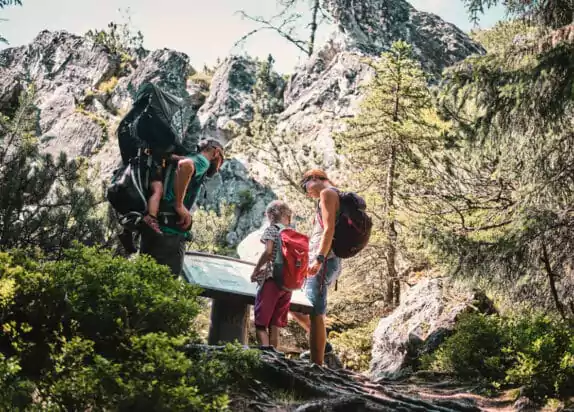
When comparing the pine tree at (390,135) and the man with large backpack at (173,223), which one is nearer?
the man with large backpack at (173,223)

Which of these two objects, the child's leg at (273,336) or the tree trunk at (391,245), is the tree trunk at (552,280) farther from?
the tree trunk at (391,245)

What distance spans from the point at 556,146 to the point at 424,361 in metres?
2.70

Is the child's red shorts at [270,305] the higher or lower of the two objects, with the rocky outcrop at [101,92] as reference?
lower

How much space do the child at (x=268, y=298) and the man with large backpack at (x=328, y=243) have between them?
0.28 meters

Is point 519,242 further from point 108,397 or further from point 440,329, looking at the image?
point 108,397

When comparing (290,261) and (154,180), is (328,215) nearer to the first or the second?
(290,261)

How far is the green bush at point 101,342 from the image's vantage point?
2.24 meters

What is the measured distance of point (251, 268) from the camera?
5391 millimetres

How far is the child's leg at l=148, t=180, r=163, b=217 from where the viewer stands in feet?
13.8

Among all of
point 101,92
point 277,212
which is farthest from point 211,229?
point 277,212

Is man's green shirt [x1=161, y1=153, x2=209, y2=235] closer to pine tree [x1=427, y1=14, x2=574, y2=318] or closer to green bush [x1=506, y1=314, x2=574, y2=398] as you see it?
pine tree [x1=427, y1=14, x2=574, y2=318]

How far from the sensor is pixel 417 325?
725 centimetres

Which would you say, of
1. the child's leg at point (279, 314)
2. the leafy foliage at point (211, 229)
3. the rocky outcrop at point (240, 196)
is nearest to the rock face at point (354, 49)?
the rocky outcrop at point (240, 196)

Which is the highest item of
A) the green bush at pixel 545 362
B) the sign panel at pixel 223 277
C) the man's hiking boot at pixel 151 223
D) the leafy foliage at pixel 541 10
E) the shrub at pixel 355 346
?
the leafy foliage at pixel 541 10
